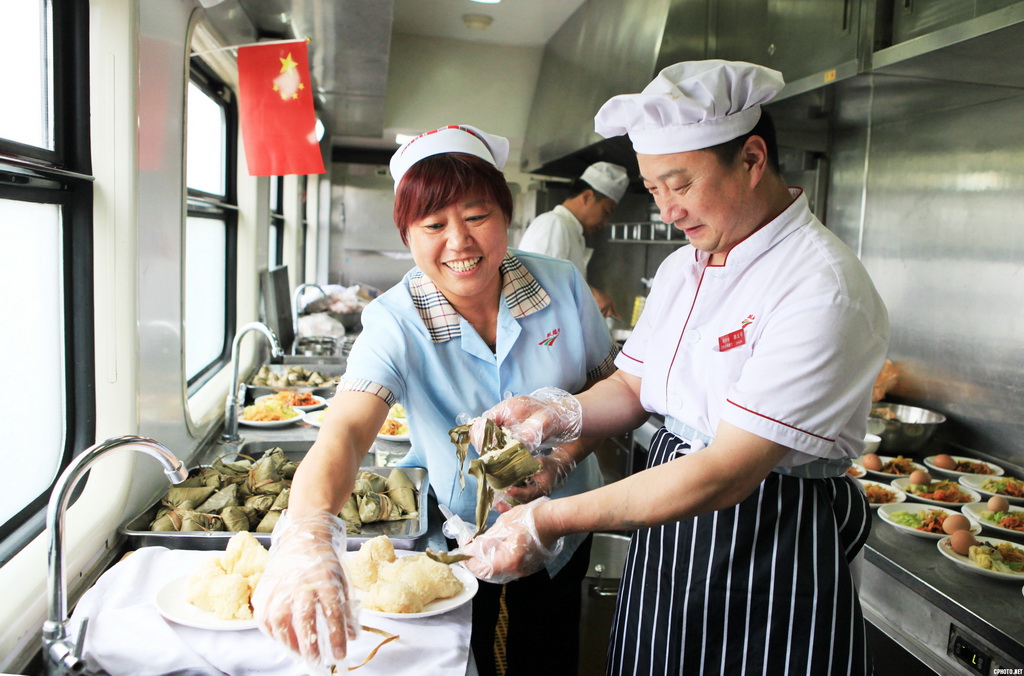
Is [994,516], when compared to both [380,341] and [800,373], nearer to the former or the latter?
[800,373]

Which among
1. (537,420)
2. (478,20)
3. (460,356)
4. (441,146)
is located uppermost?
(478,20)

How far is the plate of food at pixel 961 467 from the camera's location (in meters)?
2.67

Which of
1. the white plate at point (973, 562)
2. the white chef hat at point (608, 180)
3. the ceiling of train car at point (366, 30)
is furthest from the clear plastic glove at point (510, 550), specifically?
the white chef hat at point (608, 180)

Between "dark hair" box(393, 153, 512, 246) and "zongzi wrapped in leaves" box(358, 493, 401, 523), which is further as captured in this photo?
"zongzi wrapped in leaves" box(358, 493, 401, 523)

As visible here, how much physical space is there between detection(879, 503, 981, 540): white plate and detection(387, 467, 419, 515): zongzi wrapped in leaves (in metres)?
1.41

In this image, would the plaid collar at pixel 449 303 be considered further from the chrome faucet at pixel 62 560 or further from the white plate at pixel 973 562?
the white plate at pixel 973 562

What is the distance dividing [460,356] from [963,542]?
1.42 metres

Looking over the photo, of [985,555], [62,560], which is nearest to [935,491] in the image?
[985,555]

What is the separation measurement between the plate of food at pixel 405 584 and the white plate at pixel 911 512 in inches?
53.7

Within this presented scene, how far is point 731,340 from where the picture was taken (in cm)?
149

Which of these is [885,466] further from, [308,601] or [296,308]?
[296,308]


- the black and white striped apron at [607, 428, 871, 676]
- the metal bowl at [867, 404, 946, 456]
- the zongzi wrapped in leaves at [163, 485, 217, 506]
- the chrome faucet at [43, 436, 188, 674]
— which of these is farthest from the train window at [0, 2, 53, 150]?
the metal bowl at [867, 404, 946, 456]

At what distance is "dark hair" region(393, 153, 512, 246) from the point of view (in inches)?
69.0

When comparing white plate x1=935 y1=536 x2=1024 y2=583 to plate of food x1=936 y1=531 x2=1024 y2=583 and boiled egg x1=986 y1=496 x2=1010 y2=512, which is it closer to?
plate of food x1=936 y1=531 x2=1024 y2=583
